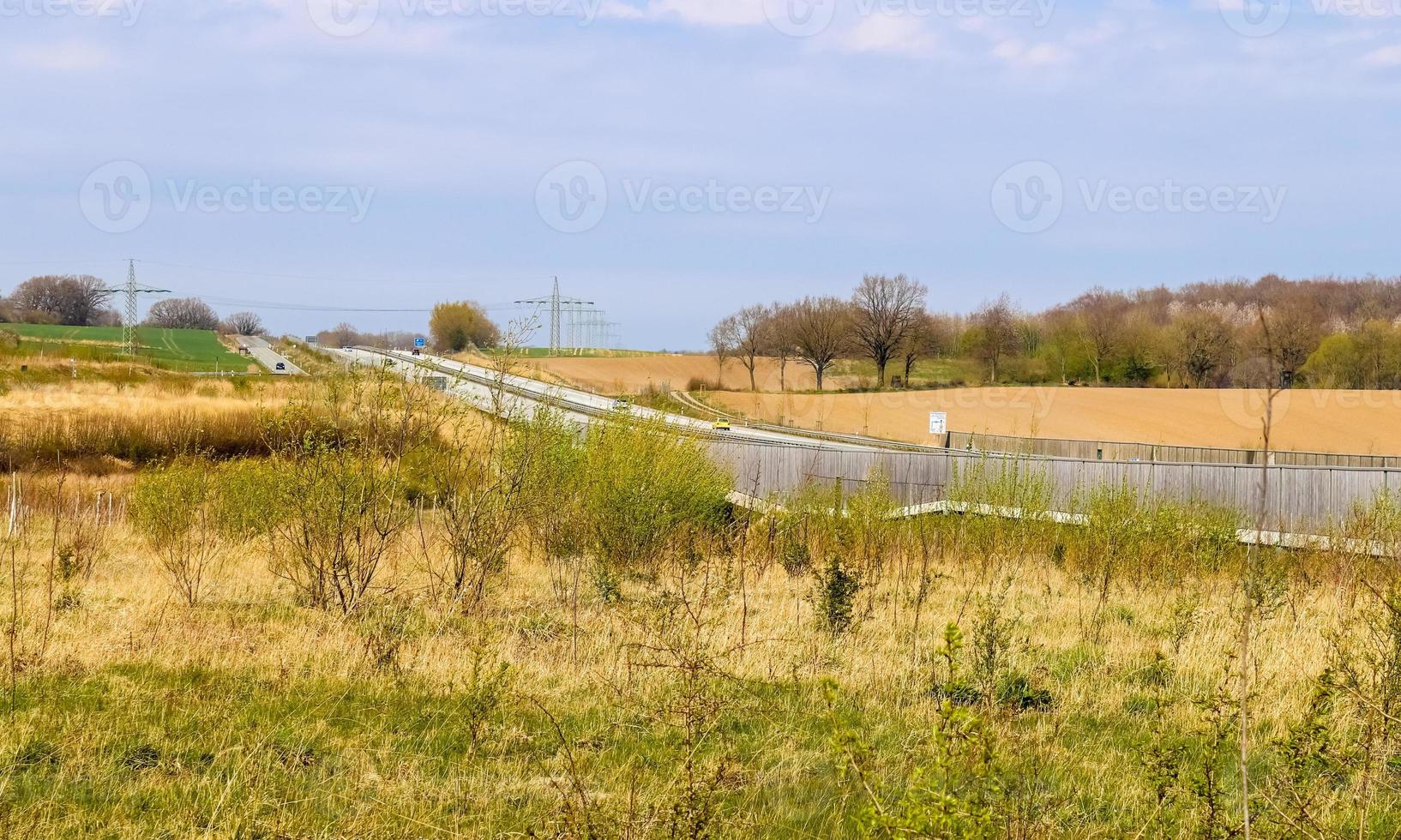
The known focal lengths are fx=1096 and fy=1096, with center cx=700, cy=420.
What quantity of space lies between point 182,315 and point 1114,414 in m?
129

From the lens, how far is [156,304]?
505 feet

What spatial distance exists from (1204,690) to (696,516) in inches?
423

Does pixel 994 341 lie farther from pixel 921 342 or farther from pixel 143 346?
pixel 143 346

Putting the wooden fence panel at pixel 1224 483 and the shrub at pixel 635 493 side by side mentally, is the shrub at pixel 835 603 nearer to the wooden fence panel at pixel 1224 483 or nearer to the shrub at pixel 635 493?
the shrub at pixel 635 493

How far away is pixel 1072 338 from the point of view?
84938 millimetres

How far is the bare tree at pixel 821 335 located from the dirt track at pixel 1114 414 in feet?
34.4

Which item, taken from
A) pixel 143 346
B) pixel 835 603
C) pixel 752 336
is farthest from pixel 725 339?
pixel 835 603

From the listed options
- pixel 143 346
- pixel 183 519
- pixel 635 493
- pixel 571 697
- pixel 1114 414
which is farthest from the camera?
pixel 143 346

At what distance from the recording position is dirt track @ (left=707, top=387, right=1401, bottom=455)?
53.8m

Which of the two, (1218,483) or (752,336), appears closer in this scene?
(1218,483)

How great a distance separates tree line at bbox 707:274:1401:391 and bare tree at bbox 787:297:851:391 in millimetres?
88

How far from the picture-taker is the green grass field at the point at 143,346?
60.5 metres

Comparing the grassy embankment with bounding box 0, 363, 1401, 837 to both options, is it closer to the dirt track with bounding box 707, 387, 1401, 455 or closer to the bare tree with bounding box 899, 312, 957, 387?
the dirt track with bounding box 707, 387, 1401, 455

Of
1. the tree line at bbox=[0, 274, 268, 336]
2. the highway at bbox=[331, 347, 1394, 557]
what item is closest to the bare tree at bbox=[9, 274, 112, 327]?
the tree line at bbox=[0, 274, 268, 336]
